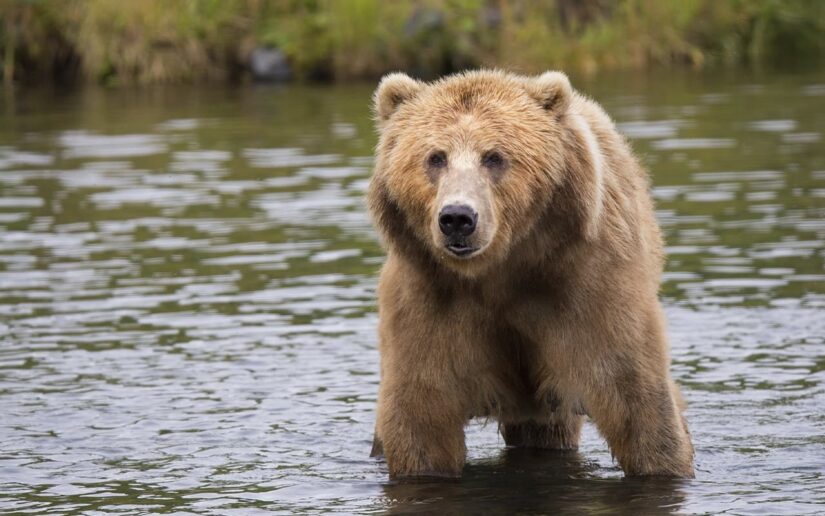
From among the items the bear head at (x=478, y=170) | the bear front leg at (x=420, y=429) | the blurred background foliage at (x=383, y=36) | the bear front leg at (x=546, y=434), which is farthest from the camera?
the blurred background foliage at (x=383, y=36)

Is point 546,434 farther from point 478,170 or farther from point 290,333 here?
point 290,333

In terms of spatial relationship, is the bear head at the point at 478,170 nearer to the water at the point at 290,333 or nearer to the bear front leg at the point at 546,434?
the water at the point at 290,333

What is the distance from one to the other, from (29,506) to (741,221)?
869 centimetres

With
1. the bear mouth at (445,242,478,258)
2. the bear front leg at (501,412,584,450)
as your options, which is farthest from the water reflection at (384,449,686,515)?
the bear mouth at (445,242,478,258)

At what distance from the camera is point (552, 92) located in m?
6.77

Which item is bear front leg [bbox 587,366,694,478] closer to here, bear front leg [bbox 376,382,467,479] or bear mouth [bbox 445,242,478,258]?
bear front leg [bbox 376,382,467,479]

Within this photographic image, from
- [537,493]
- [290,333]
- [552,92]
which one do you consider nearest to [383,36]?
[290,333]

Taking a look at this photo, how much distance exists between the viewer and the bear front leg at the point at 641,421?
6.71 meters

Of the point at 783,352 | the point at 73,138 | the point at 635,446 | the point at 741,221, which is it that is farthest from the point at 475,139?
the point at 73,138

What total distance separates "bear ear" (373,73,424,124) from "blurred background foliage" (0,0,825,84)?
1009 inches

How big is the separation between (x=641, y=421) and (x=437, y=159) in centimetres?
142

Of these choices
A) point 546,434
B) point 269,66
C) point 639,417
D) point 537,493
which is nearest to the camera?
point 639,417

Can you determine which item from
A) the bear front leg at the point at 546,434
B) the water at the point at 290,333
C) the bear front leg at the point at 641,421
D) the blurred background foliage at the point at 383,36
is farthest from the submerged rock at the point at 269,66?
the bear front leg at the point at 641,421

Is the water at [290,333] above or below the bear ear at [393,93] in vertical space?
below
